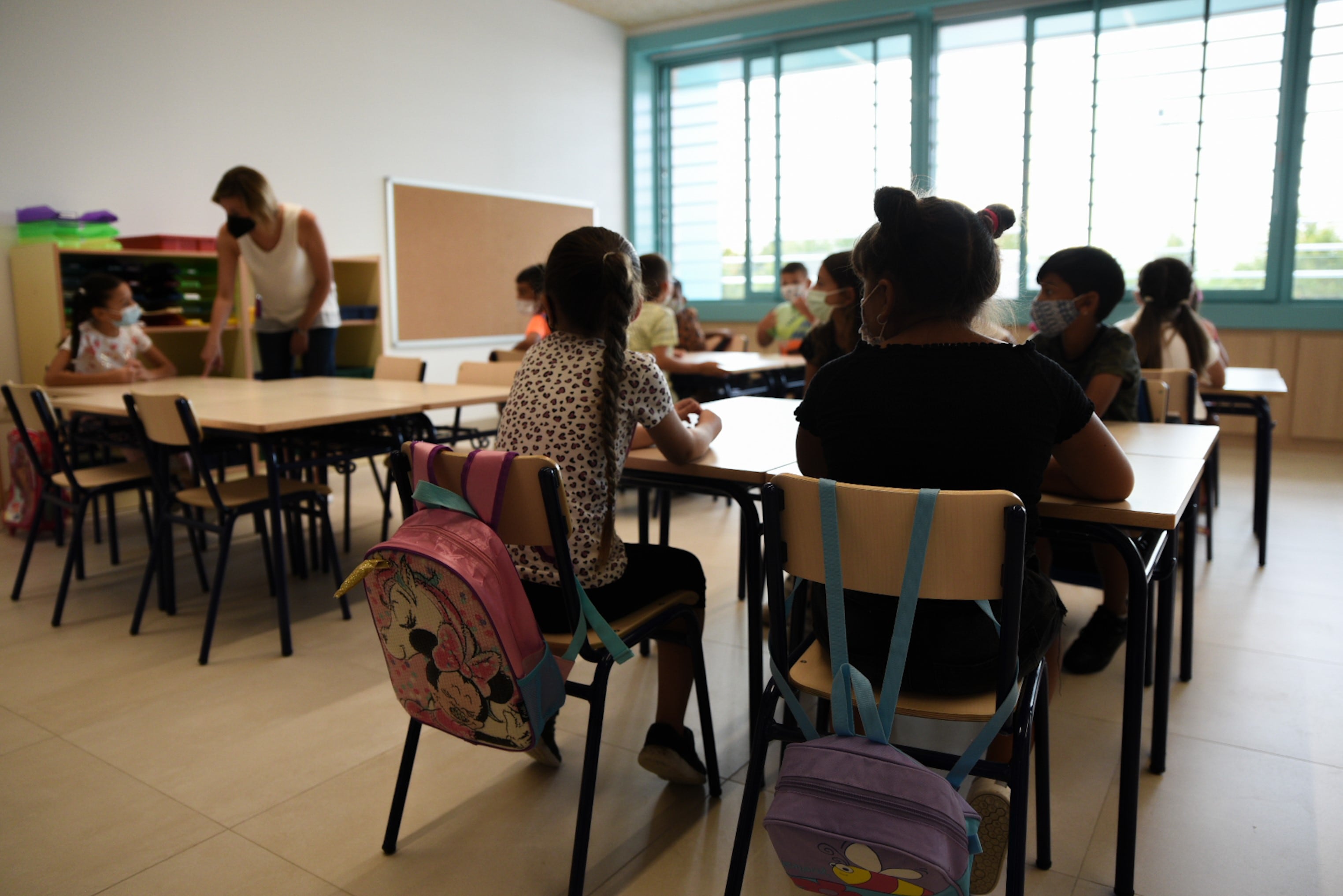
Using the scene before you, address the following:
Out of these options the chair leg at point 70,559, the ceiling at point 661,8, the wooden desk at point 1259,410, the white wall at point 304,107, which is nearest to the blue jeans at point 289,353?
the chair leg at point 70,559

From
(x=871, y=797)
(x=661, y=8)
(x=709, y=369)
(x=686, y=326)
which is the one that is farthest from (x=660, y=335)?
(x=661, y=8)

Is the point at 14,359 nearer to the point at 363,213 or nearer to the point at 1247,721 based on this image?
the point at 363,213

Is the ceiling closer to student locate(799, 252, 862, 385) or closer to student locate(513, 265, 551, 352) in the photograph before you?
student locate(513, 265, 551, 352)

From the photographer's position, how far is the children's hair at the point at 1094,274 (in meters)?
2.45

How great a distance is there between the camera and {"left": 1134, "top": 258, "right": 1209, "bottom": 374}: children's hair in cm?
363

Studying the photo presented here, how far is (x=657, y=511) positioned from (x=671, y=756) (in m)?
2.65

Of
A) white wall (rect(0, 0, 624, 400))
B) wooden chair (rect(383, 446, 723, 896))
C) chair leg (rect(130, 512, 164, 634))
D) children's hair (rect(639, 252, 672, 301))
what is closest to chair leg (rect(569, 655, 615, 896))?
wooden chair (rect(383, 446, 723, 896))

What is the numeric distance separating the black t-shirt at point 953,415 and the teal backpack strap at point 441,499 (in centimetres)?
59

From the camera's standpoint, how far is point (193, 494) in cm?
288

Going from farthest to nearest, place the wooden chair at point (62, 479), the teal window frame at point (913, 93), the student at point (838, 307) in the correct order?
1. the teal window frame at point (913, 93)
2. the wooden chair at point (62, 479)
3. the student at point (838, 307)

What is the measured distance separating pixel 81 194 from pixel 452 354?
9.15 ft

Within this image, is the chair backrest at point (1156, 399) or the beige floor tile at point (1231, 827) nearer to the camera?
the beige floor tile at point (1231, 827)

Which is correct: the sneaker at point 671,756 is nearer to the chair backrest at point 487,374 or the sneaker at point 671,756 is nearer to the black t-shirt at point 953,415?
the black t-shirt at point 953,415

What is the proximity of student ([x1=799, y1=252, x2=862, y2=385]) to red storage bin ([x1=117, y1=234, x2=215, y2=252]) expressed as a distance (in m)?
3.36
